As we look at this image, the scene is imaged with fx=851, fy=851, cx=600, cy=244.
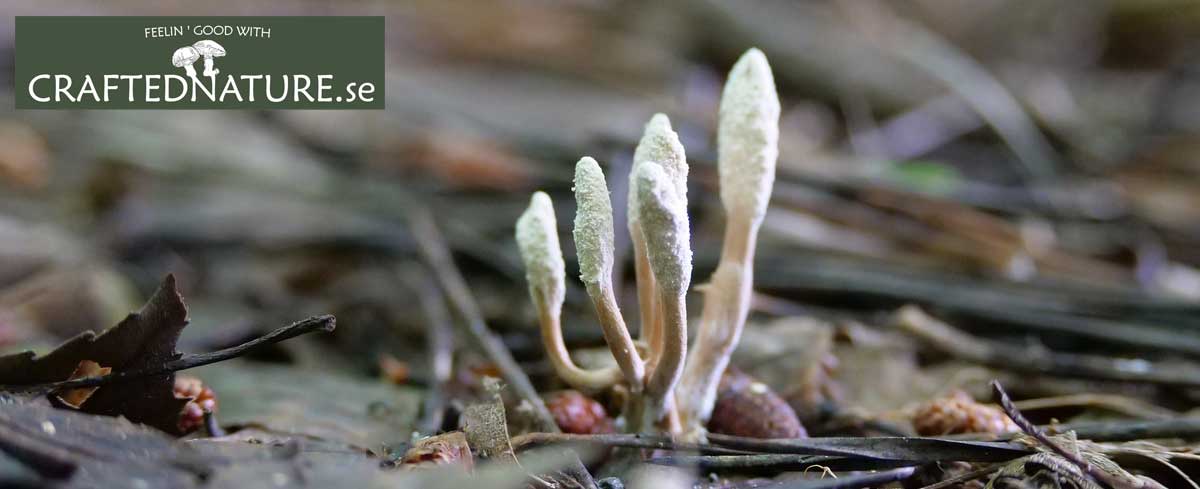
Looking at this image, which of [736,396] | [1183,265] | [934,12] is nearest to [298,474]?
[736,396]

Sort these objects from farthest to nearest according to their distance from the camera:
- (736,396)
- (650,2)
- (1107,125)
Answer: (650,2) < (1107,125) < (736,396)

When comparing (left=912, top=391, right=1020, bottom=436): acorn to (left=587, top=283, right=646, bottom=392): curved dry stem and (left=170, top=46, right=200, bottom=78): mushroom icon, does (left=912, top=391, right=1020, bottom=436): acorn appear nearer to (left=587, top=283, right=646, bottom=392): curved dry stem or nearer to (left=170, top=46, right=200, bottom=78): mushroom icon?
(left=587, top=283, right=646, bottom=392): curved dry stem

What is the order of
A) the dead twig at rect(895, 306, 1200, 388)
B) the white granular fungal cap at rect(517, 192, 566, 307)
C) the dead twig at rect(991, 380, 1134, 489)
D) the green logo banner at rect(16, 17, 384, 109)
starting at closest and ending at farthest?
the dead twig at rect(991, 380, 1134, 489)
the white granular fungal cap at rect(517, 192, 566, 307)
the dead twig at rect(895, 306, 1200, 388)
the green logo banner at rect(16, 17, 384, 109)

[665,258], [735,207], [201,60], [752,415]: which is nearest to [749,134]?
[735,207]

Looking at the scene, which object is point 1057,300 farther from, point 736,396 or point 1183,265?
point 736,396

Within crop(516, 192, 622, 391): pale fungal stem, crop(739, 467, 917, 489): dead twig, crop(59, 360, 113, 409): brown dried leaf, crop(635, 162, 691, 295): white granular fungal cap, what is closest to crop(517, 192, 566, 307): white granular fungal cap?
crop(516, 192, 622, 391): pale fungal stem

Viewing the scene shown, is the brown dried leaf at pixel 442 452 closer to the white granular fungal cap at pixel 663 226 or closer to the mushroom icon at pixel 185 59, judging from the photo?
the white granular fungal cap at pixel 663 226
